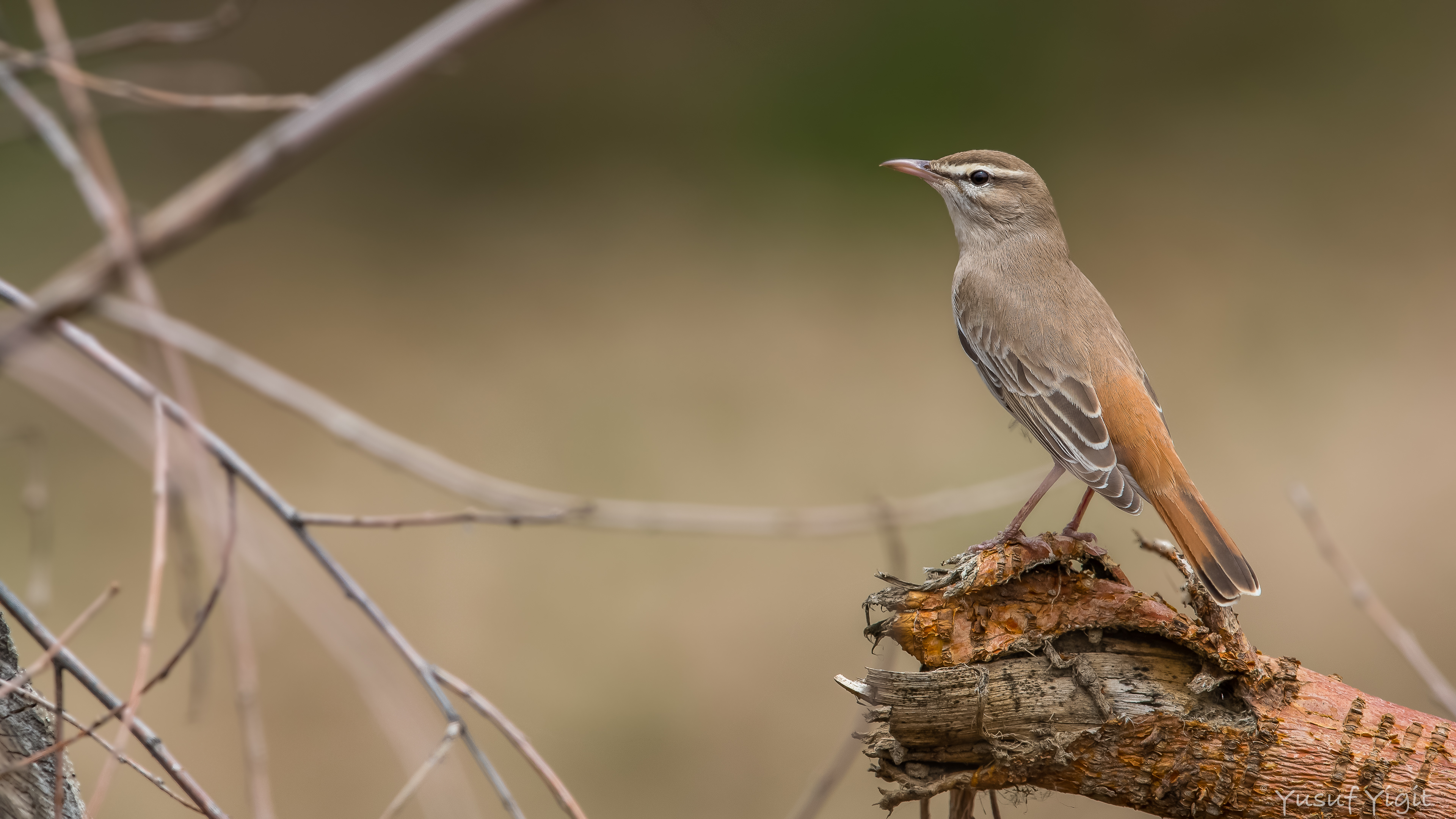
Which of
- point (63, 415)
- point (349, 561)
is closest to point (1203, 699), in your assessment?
point (349, 561)

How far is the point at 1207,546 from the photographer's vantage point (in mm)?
1094

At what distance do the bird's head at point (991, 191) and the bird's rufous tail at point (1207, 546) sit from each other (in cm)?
53

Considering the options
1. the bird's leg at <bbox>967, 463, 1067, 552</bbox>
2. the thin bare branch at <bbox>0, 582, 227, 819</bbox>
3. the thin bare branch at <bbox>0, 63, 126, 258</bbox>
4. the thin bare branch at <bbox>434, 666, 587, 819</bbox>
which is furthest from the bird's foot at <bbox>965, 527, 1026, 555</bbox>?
the thin bare branch at <bbox>0, 63, 126, 258</bbox>

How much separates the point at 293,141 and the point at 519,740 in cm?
53

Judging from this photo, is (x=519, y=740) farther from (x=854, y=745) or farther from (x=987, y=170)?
(x=987, y=170)

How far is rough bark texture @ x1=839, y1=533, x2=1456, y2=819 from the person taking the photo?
2.79ft

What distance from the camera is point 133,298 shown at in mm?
454

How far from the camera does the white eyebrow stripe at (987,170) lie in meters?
1.51

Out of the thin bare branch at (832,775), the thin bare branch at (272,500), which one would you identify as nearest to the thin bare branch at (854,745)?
the thin bare branch at (832,775)

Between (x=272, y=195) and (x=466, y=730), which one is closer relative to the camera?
(x=466, y=730)

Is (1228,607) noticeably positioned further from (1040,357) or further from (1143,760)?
(1040,357)

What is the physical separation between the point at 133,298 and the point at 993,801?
35.5 inches

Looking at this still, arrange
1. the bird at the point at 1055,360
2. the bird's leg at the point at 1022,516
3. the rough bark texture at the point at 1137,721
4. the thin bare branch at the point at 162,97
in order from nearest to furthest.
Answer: the thin bare branch at the point at 162,97 < the rough bark texture at the point at 1137,721 < the bird's leg at the point at 1022,516 < the bird at the point at 1055,360

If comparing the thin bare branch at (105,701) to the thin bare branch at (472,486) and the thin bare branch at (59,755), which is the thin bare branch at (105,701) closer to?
the thin bare branch at (59,755)
